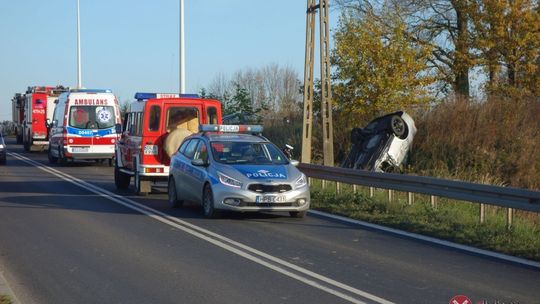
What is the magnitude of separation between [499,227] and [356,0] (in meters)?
24.2

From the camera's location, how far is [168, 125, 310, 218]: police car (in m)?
13.8

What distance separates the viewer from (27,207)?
16328mm

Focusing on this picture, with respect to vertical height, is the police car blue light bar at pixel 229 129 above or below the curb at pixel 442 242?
above

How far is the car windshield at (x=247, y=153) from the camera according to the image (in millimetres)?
14859

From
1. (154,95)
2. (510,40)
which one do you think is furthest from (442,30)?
(154,95)

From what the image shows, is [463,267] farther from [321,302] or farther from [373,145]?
[373,145]

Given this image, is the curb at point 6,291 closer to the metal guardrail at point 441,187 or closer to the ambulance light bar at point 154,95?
the metal guardrail at point 441,187

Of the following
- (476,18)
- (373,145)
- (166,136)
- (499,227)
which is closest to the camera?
(499,227)

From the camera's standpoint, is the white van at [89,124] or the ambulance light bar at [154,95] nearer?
the ambulance light bar at [154,95]

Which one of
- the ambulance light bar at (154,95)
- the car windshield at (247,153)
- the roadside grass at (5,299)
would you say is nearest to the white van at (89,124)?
the ambulance light bar at (154,95)

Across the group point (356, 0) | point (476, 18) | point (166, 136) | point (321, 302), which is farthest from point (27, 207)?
point (356, 0)

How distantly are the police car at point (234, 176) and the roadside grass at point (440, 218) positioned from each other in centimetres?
139

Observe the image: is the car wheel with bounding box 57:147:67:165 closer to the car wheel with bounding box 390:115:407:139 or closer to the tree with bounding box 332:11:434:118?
the tree with bounding box 332:11:434:118

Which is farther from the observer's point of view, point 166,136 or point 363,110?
point 363,110
